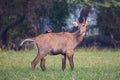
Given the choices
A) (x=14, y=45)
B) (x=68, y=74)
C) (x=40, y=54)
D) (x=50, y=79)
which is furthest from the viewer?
(x=14, y=45)

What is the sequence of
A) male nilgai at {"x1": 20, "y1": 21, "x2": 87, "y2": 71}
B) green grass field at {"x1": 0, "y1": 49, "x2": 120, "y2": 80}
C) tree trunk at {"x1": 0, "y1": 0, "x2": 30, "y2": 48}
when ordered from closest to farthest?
green grass field at {"x1": 0, "y1": 49, "x2": 120, "y2": 80}
male nilgai at {"x1": 20, "y1": 21, "x2": 87, "y2": 71}
tree trunk at {"x1": 0, "y1": 0, "x2": 30, "y2": 48}

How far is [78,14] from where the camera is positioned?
1168 inches

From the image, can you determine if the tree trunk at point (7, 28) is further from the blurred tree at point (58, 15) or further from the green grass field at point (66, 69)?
the green grass field at point (66, 69)

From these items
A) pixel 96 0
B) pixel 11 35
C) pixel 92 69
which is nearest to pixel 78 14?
pixel 11 35

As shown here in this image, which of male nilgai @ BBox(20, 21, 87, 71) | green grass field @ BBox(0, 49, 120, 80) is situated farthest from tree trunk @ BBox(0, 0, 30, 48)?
male nilgai @ BBox(20, 21, 87, 71)

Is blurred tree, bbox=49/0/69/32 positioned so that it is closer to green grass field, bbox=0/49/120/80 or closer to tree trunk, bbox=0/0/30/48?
tree trunk, bbox=0/0/30/48

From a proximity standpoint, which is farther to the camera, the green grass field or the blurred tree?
the blurred tree

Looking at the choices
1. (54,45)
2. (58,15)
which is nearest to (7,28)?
(58,15)

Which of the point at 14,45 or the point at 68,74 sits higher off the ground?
the point at 68,74

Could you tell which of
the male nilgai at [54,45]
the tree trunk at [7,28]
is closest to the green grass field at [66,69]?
the male nilgai at [54,45]

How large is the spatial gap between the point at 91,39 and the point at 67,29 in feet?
5.27

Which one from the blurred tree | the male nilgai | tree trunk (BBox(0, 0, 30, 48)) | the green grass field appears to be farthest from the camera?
the blurred tree

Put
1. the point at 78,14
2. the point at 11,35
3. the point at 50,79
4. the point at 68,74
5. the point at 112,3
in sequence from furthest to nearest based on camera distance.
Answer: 1. the point at 78,14
2. the point at 11,35
3. the point at 112,3
4. the point at 68,74
5. the point at 50,79

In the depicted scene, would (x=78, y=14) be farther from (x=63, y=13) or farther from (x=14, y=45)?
(x=14, y=45)
